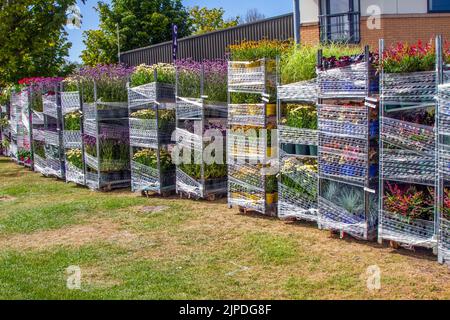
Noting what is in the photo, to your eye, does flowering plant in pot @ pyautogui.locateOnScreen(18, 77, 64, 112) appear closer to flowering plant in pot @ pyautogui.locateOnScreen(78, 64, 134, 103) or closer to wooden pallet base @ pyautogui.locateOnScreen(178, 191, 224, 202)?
flowering plant in pot @ pyautogui.locateOnScreen(78, 64, 134, 103)

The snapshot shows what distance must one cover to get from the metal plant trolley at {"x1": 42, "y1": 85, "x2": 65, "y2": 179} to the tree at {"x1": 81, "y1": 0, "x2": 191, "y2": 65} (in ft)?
69.7

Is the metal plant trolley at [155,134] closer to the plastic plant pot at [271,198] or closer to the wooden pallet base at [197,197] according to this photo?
the wooden pallet base at [197,197]

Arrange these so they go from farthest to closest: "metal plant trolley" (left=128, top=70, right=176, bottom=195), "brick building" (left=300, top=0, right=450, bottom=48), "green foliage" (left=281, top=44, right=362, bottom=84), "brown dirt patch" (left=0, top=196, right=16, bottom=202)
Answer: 1. "brick building" (left=300, top=0, right=450, bottom=48)
2. "brown dirt patch" (left=0, top=196, right=16, bottom=202)
3. "metal plant trolley" (left=128, top=70, right=176, bottom=195)
4. "green foliage" (left=281, top=44, right=362, bottom=84)

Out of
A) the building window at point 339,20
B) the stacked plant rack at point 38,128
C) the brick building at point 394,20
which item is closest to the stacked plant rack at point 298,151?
the stacked plant rack at point 38,128

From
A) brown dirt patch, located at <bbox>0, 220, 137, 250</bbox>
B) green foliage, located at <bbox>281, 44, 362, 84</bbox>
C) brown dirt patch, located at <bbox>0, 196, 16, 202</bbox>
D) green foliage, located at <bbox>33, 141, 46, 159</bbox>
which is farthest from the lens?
green foliage, located at <bbox>33, 141, 46, 159</bbox>

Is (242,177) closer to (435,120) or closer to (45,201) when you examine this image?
(435,120)

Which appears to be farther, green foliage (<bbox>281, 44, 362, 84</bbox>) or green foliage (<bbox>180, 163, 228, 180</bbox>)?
green foliage (<bbox>180, 163, 228, 180</bbox>)

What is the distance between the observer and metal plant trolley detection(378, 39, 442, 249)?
6.30 metres

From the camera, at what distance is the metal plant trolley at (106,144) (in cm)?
1198

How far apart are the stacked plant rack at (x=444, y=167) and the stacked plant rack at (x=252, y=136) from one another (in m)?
2.95

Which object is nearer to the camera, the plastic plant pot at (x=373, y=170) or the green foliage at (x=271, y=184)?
the plastic plant pot at (x=373, y=170)

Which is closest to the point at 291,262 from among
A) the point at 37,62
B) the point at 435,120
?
the point at 435,120

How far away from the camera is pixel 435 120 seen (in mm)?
6176

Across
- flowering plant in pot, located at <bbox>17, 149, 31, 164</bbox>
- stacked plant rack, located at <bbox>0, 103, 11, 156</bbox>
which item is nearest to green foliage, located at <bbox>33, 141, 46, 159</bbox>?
flowering plant in pot, located at <bbox>17, 149, 31, 164</bbox>
